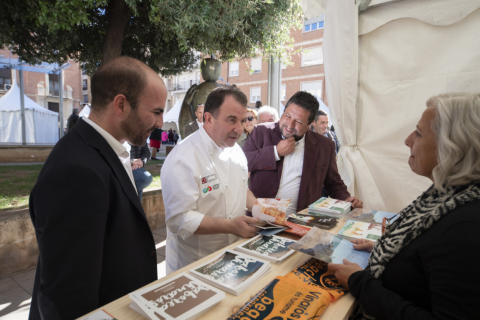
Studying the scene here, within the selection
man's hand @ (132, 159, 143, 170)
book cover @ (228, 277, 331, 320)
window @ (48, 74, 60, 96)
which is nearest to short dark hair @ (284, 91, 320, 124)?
book cover @ (228, 277, 331, 320)

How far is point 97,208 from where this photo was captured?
3.20 ft

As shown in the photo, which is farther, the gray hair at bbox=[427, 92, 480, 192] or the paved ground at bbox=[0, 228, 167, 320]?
the paved ground at bbox=[0, 228, 167, 320]

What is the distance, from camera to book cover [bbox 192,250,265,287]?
3.83 feet

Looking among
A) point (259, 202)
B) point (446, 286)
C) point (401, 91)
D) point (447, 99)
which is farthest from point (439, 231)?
point (401, 91)

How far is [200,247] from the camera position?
1870mm

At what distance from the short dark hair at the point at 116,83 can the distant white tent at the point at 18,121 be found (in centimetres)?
1594

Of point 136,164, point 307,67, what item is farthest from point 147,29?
point 307,67

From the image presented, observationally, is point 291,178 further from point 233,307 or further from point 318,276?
point 233,307

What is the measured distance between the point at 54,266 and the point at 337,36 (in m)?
3.24

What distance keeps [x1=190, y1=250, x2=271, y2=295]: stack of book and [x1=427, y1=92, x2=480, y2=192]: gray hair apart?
0.84 metres

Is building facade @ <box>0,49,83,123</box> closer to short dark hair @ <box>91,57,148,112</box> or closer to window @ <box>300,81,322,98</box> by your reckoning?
window @ <box>300,81,322,98</box>

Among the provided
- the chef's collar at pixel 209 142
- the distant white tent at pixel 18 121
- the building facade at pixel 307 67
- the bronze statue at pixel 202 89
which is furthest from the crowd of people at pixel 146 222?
the building facade at pixel 307 67

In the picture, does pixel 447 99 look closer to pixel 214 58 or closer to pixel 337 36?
pixel 337 36

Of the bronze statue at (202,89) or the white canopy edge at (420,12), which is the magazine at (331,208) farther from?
the bronze statue at (202,89)
